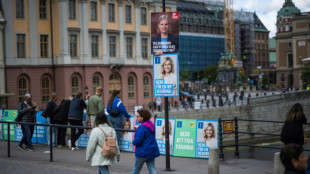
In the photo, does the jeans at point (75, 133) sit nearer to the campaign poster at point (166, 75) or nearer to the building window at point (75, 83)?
the campaign poster at point (166, 75)

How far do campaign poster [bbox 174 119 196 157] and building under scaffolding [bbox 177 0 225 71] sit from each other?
112373mm

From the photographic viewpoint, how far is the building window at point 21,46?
1925 inches

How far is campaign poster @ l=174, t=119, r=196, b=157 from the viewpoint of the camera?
15922 mm

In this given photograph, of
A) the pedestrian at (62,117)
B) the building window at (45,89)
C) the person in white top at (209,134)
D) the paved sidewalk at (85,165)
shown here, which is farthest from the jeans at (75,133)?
the building window at (45,89)

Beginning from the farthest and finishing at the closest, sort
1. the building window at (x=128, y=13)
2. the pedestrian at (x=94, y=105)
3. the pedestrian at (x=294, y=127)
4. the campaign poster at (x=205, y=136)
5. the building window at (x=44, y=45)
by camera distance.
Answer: the building window at (x=128, y=13)
the building window at (x=44, y=45)
the pedestrian at (x=94, y=105)
the campaign poster at (x=205, y=136)
the pedestrian at (x=294, y=127)

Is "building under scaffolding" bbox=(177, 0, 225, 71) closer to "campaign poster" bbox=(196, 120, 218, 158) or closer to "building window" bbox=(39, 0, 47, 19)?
"building window" bbox=(39, 0, 47, 19)

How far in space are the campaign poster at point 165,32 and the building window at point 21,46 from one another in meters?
37.8

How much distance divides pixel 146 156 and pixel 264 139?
38.9 meters

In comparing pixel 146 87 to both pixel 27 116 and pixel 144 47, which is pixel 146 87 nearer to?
pixel 144 47

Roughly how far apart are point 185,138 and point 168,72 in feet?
11.1

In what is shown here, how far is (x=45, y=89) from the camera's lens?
51.3m

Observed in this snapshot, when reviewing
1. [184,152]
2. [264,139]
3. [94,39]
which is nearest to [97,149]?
[184,152]

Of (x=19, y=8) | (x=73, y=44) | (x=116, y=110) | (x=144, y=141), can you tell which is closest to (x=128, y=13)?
(x=73, y=44)

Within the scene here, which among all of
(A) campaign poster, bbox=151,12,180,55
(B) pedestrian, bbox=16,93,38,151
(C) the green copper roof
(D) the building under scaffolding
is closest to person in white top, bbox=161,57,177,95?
(A) campaign poster, bbox=151,12,180,55
